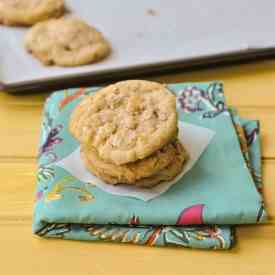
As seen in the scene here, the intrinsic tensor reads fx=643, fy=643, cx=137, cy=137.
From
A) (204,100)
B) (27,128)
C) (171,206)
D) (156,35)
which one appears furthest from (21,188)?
(156,35)

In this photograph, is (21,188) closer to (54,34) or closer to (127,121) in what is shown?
(127,121)

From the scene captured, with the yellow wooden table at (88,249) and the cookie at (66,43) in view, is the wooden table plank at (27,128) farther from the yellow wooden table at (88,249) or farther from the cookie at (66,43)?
the cookie at (66,43)

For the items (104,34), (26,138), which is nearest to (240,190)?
(26,138)

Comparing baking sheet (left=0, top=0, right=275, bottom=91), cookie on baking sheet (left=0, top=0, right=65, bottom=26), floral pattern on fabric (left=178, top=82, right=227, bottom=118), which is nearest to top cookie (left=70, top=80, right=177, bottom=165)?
floral pattern on fabric (left=178, top=82, right=227, bottom=118)

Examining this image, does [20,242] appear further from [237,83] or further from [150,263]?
[237,83]

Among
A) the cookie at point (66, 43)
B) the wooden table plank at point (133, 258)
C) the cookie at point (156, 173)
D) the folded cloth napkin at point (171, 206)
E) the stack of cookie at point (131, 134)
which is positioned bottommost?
the wooden table plank at point (133, 258)

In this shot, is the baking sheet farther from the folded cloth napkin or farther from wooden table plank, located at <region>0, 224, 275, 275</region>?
wooden table plank, located at <region>0, 224, 275, 275</region>

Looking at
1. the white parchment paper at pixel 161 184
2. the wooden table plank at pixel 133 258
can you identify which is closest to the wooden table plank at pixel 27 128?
the white parchment paper at pixel 161 184
